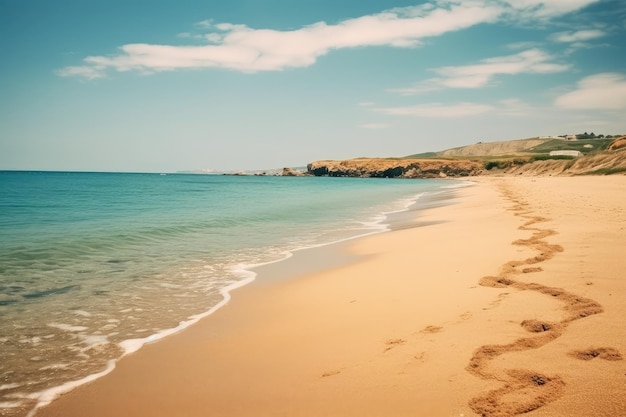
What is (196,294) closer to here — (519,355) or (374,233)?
(519,355)

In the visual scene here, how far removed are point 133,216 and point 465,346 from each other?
20.3m

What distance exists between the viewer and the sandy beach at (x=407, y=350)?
292 centimetres

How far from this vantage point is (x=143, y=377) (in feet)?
12.9

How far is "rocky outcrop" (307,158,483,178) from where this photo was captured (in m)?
121

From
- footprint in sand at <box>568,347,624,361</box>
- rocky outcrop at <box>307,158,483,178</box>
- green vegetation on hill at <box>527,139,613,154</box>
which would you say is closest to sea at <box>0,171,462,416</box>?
footprint in sand at <box>568,347,624,361</box>

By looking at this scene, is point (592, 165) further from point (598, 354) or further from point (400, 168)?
point (400, 168)

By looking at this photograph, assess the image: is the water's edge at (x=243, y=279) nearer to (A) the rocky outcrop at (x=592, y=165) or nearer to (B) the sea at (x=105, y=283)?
(B) the sea at (x=105, y=283)

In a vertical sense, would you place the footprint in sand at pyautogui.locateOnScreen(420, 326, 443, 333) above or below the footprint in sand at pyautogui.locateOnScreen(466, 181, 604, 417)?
below

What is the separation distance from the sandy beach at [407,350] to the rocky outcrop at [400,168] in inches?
4736

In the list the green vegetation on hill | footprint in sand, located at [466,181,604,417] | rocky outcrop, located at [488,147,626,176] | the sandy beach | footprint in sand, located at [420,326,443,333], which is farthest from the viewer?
the green vegetation on hill

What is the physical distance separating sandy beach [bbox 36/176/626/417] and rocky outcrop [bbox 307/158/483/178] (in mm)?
120287

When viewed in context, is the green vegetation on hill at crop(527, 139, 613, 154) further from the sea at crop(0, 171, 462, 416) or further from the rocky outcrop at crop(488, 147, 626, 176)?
the sea at crop(0, 171, 462, 416)

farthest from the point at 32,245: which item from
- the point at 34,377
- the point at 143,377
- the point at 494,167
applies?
the point at 494,167

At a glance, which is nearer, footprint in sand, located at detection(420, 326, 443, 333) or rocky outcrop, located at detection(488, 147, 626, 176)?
footprint in sand, located at detection(420, 326, 443, 333)
